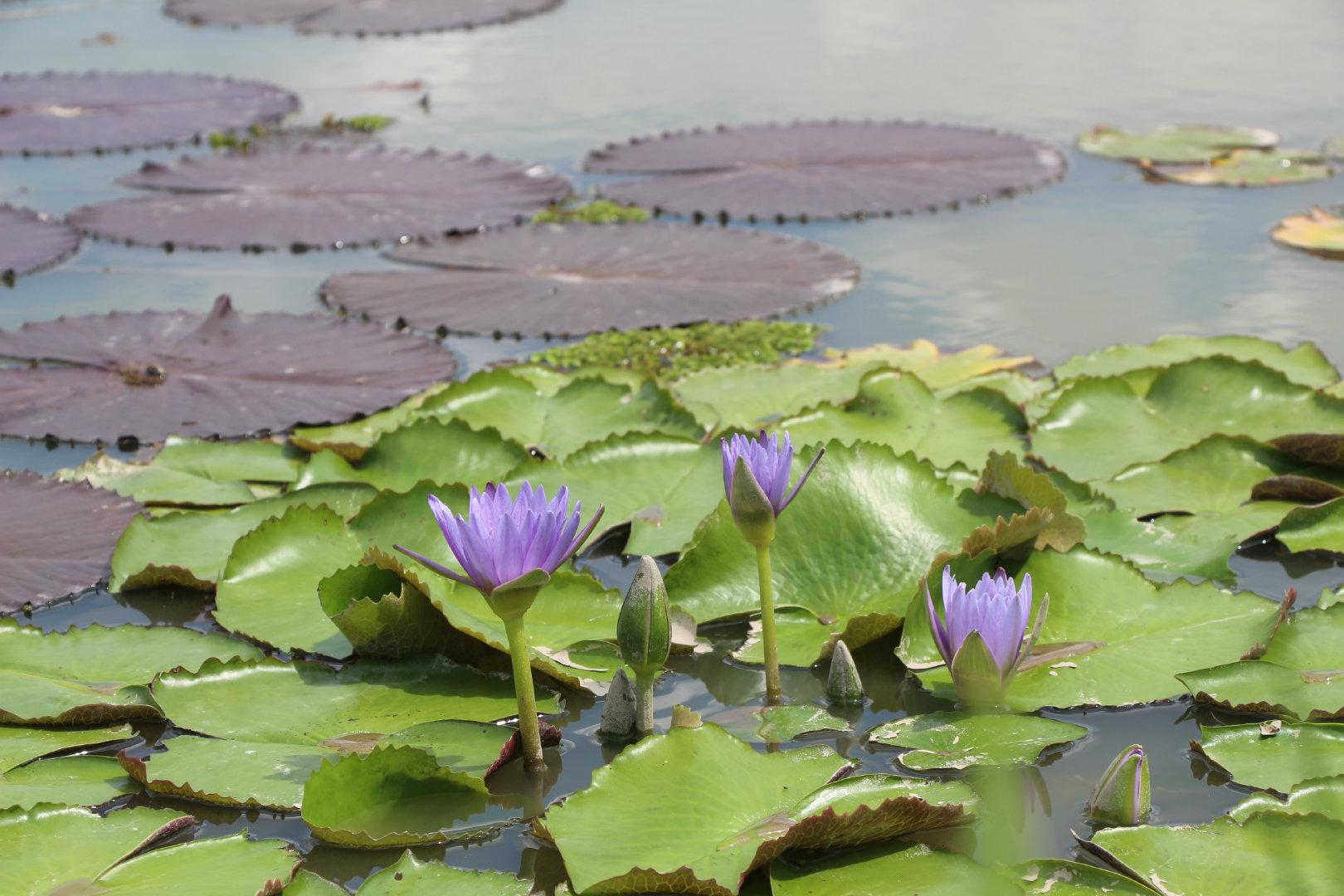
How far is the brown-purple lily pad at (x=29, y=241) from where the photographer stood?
11.4 ft

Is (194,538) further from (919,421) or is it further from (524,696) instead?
(919,421)

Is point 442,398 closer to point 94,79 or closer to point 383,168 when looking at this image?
point 383,168

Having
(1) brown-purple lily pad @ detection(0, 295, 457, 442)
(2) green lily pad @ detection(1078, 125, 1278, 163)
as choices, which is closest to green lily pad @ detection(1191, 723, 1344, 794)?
(1) brown-purple lily pad @ detection(0, 295, 457, 442)

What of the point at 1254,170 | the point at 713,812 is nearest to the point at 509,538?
the point at 713,812

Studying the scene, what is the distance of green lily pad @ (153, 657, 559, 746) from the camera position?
1.52 m

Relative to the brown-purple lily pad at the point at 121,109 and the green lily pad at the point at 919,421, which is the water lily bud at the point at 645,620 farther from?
the brown-purple lily pad at the point at 121,109

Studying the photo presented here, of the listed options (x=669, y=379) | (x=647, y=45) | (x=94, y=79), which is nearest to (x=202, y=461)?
(x=669, y=379)

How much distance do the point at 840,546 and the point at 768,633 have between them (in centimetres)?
31

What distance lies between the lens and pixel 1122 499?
2.05 meters

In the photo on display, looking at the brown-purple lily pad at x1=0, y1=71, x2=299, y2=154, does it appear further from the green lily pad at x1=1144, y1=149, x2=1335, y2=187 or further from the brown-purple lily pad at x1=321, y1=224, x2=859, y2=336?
the green lily pad at x1=1144, y1=149, x2=1335, y2=187

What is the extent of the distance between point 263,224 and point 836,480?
2.50 meters

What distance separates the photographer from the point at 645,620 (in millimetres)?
1388

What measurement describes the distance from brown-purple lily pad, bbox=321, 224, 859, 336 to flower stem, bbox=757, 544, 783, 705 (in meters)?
1.55

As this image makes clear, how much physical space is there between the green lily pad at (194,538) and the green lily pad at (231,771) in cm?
45
